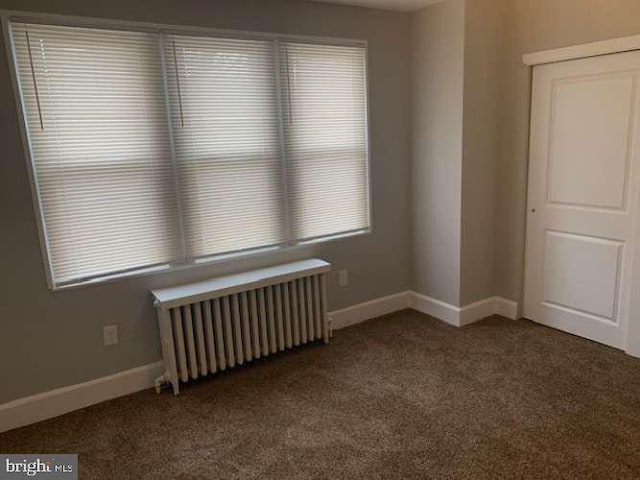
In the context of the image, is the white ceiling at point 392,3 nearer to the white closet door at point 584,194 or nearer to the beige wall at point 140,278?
the beige wall at point 140,278

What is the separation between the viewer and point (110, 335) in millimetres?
2791

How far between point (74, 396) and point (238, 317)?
3.40 feet

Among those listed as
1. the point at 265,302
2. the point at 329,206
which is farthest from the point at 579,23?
the point at 265,302

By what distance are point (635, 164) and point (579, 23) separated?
38.3 inches

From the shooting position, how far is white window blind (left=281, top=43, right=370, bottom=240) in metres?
3.27

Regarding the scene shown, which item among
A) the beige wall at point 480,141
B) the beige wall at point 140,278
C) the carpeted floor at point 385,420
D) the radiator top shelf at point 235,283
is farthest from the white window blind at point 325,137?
the carpeted floor at point 385,420

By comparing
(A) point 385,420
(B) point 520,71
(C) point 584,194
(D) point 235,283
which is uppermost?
(B) point 520,71

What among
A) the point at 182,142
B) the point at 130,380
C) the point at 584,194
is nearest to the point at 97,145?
the point at 182,142

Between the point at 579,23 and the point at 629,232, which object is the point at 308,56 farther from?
the point at 629,232

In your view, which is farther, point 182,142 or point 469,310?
point 469,310

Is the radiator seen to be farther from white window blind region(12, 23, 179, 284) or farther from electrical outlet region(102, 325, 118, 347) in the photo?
→ white window blind region(12, 23, 179, 284)

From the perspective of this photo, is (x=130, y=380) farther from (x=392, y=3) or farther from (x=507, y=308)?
(x=392, y=3)

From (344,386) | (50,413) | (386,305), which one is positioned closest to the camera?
(50,413)

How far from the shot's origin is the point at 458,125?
11.1 feet
